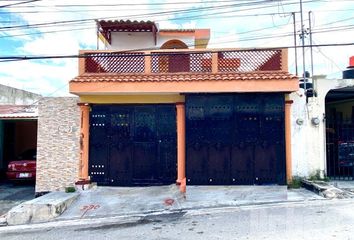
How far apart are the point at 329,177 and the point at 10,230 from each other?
10.1 meters

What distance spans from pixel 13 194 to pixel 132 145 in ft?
15.3

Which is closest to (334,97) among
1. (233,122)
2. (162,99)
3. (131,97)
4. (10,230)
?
(233,122)

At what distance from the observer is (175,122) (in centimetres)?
1143

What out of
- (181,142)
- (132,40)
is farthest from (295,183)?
(132,40)

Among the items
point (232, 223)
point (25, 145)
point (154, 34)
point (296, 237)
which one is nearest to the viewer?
point (296, 237)

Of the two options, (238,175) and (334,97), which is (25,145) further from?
(334,97)

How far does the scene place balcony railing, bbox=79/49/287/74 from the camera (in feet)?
36.0

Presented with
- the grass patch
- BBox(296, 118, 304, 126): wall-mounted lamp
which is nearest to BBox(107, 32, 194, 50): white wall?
BBox(296, 118, 304, 126): wall-mounted lamp

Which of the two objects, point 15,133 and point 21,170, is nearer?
point 21,170

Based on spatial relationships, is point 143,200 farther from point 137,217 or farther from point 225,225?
point 225,225

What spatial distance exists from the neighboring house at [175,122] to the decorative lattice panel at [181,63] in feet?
0.11

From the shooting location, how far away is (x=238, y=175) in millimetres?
11148

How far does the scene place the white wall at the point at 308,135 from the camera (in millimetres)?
11250

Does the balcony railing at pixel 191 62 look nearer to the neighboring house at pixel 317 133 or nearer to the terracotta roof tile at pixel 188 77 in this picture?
the terracotta roof tile at pixel 188 77
